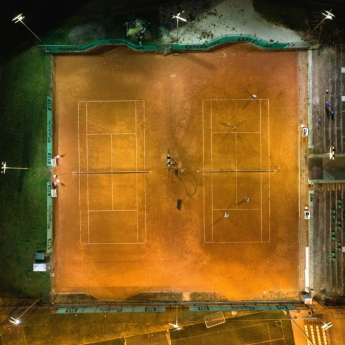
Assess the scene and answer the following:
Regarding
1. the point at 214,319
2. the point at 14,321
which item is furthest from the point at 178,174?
the point at 14,321

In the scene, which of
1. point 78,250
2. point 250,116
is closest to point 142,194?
point 78,250

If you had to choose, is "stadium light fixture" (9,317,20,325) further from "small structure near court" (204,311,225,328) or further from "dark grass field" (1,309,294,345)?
"small structure near court" (204,311,225,328)

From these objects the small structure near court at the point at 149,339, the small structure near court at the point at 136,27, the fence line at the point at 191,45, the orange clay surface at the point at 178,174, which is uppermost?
the small structure near court at the point at 136,27

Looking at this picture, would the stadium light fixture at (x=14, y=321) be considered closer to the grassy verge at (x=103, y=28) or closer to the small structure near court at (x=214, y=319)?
the small structure near court at (x=214, y=319)

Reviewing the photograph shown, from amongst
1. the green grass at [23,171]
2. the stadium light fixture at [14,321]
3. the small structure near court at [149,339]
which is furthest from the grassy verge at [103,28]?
the small structure near court at [149,339]

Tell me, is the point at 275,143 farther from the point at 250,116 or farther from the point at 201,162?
the point at 201,162

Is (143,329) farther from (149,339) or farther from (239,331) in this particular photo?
(239,331)

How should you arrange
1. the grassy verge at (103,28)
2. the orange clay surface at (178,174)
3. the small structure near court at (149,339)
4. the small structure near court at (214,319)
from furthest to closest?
the orange clay surface at (178,174)
the grassy verge at (103,28)
the small structure near court at (214,319)
the small structure near court at (149,339)
